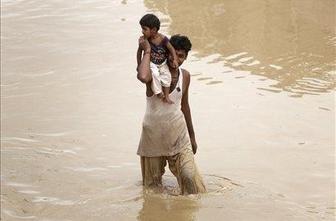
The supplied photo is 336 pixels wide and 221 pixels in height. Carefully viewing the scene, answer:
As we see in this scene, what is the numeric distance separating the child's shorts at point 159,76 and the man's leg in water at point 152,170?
667mm

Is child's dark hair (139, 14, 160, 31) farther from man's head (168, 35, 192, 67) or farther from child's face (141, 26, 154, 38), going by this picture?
man's head (168, 35, 192, 67)

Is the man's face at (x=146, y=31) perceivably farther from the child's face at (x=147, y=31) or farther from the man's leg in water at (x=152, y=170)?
the man's leg in water at (x=152, y=170)

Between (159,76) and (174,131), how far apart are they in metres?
0.50

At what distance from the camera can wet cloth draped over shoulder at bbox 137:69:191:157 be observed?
15.5 ft

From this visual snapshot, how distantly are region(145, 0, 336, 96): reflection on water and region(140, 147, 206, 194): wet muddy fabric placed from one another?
3.50m

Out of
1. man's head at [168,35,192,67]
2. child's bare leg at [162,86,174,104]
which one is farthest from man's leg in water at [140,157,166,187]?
man's head at [168,35,192,67]

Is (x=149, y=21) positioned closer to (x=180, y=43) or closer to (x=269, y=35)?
(x=180, y=43)

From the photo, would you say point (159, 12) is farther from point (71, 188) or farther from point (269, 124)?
point (71, 188)

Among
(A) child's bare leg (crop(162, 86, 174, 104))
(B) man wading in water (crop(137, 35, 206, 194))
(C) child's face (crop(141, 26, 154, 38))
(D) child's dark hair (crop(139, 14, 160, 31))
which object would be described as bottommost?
(B) man wading in water (crop(137, 35, 206, 194))

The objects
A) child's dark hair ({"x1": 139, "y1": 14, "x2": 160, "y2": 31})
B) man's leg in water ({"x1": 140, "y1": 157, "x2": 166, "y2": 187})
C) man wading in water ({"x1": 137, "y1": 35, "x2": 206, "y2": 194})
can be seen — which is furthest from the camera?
man's leg in water ({"x1": 140, "y1": 157, "x2": 166, "y2": 187})

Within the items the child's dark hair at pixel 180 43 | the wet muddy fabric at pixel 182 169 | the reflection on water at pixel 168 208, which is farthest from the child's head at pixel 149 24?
the reflection on water at pixel 168 208

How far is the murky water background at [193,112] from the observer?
5.03 m

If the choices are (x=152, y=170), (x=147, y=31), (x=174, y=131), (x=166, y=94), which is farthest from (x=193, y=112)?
(x=147, y=31)

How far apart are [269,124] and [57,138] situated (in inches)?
98.6
